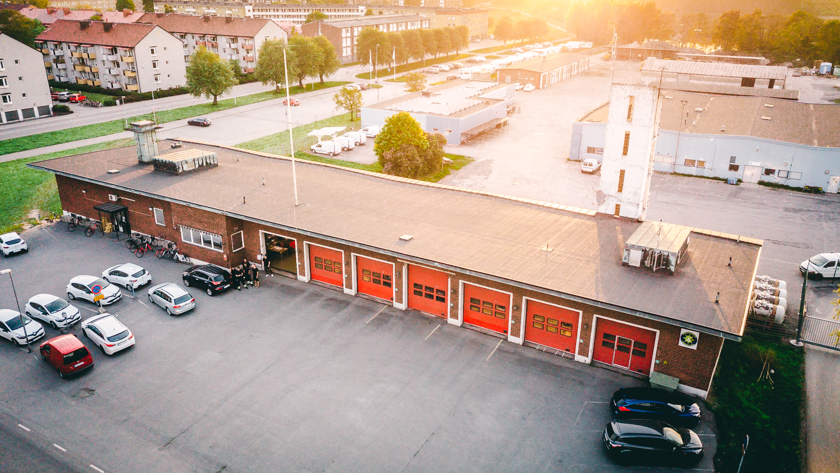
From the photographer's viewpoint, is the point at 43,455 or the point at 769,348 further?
the point at 769,348

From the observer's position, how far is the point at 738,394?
2506 cm

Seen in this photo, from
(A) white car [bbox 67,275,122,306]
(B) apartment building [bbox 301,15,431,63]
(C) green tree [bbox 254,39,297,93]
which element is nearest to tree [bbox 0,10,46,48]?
(C) green tree [bbox 254,39,297,93]

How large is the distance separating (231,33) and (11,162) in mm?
62439

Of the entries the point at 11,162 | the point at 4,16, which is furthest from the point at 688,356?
the point at 4,16

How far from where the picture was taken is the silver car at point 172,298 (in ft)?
99.9

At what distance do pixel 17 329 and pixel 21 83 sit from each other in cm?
6382

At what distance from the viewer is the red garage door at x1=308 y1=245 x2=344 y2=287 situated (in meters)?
33.3

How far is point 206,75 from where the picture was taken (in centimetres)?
8512

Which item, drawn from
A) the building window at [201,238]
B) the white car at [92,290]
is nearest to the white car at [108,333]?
the white car at [92,290]

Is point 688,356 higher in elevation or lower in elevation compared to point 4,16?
lower

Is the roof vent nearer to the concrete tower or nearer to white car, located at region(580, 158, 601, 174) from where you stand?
the concrete tower

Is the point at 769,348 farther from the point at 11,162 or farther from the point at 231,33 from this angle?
the point at 231,33

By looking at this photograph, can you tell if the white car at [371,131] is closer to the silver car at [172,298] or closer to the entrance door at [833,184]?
the silver car at [172,298]

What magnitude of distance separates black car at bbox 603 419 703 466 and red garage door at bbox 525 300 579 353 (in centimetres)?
654
